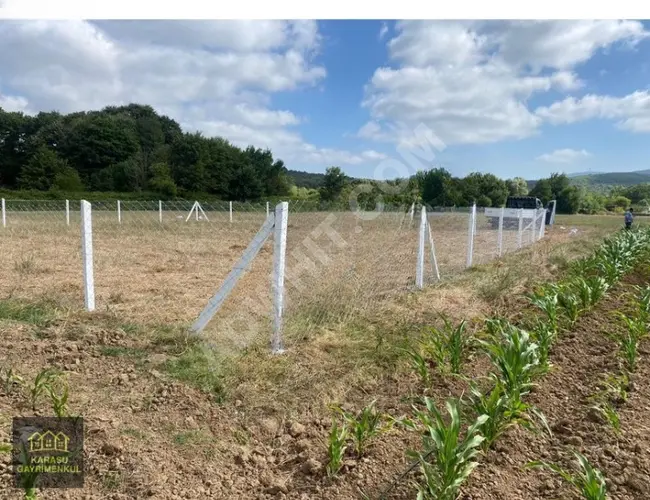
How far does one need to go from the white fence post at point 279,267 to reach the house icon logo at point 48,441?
1.59 metres

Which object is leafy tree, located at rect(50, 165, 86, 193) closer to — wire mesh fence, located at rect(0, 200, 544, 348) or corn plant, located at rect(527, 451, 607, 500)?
wire mesh fence, located at rect(0, 200, 544, 348)

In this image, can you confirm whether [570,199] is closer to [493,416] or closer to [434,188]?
[434,188]

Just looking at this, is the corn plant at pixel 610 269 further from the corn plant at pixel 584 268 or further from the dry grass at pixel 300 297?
the dry grass at pixel 300 297

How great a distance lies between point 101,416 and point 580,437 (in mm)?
2643

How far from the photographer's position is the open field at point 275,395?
2012 millimetres

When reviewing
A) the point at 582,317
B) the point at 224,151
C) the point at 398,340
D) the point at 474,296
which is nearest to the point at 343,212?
the point at 474,296

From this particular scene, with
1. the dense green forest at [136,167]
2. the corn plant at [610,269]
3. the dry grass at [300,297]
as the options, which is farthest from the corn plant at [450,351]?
the dense green forest at [136,167]

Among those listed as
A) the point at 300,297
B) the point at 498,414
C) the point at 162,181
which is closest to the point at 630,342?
the point at 498,414

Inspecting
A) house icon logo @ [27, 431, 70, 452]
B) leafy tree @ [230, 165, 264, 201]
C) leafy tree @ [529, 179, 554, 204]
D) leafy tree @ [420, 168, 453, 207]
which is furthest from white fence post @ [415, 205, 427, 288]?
leafy tree @ [529, 179, 554, 204]

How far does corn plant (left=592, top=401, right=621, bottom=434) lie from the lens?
234 centimetres

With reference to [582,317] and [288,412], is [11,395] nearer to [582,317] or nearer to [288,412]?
→ [288,412]

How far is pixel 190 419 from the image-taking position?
247 cm

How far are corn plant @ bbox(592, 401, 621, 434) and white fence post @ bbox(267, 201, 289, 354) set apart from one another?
220 cm

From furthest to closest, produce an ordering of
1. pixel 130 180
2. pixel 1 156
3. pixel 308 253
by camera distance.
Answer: pixel 1 156
pixel 130 180
pixel 308 253
